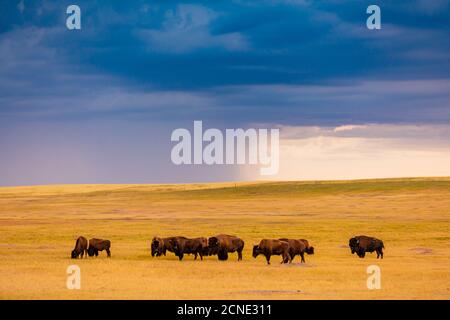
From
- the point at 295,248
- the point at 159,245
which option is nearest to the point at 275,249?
the point at 295,248

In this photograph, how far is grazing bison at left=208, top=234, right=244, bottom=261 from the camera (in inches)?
1581

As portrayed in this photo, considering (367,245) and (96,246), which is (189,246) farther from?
(367,245)

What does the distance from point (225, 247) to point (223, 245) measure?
15 centimetres

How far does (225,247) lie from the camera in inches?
1581

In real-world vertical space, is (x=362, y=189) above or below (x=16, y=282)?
above

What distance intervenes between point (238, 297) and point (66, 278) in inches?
309

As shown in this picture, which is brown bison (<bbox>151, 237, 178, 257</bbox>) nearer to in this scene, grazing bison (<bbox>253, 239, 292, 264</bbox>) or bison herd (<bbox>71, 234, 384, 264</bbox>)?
bison herd (<bbox>71, 234, 384, 264</bbox>)

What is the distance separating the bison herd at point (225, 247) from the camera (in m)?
38.6

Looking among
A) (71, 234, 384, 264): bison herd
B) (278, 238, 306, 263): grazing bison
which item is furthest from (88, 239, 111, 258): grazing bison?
(278, 238, 306, 263): grazing bison

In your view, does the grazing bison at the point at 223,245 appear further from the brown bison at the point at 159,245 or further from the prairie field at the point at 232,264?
the brown bison at the point at 159,245

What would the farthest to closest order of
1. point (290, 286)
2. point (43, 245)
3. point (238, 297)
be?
point (43, 245)
point (290, 286)
point (238, 297)
